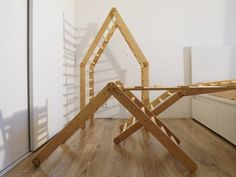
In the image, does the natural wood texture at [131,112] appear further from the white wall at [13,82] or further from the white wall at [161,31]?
the white wall at [161,31]

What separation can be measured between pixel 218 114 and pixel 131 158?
125 centimetres

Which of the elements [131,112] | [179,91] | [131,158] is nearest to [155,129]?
[131,112]

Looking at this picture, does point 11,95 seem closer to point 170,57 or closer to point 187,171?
point 187,171

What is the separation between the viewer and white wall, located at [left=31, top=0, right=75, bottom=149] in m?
2.20

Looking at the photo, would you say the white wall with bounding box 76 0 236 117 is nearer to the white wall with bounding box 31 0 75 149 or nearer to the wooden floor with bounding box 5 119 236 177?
the white wall with bounding box 31 0 75 149

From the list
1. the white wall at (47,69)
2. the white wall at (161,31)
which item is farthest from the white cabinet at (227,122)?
the white wall at (47,69)

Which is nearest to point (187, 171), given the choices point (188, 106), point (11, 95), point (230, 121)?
point (230, 121)

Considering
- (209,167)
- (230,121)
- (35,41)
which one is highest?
(35,41)

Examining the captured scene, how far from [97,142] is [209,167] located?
110 cm

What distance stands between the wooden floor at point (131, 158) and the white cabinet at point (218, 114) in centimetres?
10

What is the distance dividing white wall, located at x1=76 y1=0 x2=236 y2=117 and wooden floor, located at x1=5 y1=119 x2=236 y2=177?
132 cm

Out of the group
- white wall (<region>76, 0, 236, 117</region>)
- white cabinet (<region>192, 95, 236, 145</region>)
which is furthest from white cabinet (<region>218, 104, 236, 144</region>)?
white wall (<region>76, 0, 236, 117</region>)

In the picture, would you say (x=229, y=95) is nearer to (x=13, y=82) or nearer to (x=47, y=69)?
(x=47, y=69)

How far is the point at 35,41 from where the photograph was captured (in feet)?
7.22
